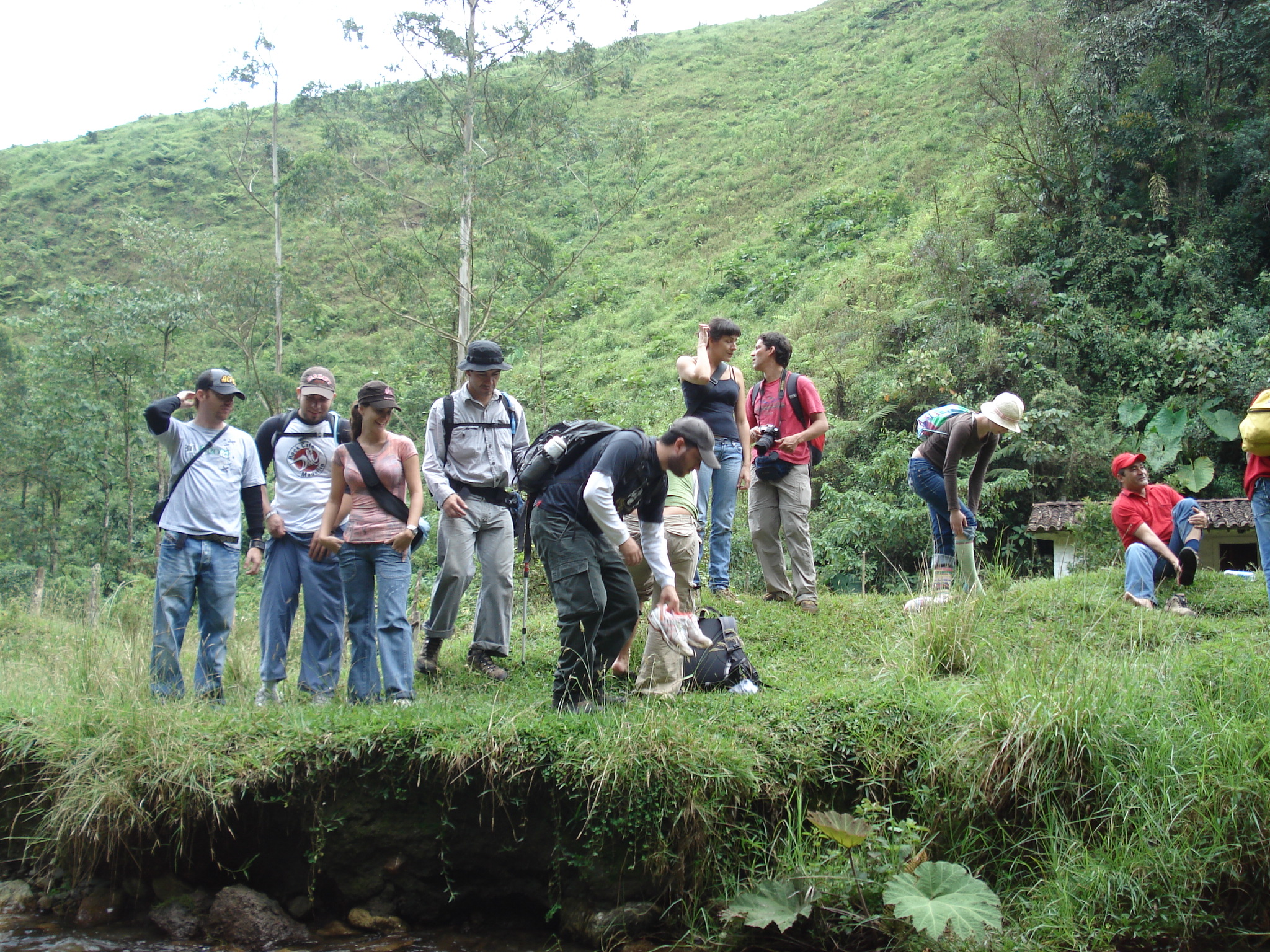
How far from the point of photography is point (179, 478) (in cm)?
554

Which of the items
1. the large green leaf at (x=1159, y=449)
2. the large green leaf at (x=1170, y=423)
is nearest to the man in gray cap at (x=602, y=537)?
the large green leaf at (x=1159, y=449)

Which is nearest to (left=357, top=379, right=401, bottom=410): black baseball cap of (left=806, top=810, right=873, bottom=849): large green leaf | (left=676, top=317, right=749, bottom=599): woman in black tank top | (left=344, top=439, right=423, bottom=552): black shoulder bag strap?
(left=344, top=439, right=423, bottom=552): black shoulder bag strap

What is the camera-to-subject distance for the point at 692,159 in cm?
4325

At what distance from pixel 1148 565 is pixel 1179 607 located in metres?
0.40

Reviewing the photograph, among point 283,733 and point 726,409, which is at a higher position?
point 726,409

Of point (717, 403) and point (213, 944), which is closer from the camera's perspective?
point (213, 944)

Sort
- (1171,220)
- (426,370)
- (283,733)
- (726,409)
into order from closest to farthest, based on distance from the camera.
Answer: (283,733)
(726,409)
(1171,220)
(426,370)

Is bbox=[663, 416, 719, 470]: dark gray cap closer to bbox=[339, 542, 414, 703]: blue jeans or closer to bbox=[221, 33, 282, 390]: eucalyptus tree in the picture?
bbox=[339, 542, 414, 703]: blue jeans

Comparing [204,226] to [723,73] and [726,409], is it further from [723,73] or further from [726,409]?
[726,409]

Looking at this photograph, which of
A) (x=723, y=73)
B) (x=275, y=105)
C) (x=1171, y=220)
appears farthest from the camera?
(x=723, y=73)

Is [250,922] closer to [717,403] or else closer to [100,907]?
[100,907]

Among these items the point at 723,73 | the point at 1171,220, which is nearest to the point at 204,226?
the point at 723,73

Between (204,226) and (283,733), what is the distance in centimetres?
4434

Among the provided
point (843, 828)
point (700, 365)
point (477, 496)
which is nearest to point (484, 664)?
point (477, 496)
